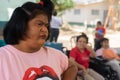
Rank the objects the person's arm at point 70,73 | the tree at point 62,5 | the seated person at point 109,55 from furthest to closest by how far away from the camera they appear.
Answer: the tree at point 62,5
the seated person at point 109,55
the person's arm at point 70,73

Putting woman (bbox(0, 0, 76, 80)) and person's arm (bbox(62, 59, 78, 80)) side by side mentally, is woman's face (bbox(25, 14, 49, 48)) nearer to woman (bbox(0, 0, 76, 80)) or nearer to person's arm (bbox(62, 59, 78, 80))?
woman (bbox(0, 0, 76, 80))

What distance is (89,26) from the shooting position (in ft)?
56.6

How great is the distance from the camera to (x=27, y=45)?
1.32m

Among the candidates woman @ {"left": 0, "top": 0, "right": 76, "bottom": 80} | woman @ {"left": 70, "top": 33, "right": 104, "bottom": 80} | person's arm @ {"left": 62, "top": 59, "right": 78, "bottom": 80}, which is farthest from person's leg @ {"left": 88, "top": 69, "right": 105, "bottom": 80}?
woman @ {"left": 0, "top": 0, "right": 76, "bottom": 80}

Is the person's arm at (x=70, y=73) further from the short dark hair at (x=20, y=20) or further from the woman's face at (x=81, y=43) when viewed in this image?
the woman's face at (x=81, y=43)

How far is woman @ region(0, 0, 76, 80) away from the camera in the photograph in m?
1.26

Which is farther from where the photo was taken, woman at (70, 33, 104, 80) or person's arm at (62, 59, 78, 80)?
woman at (70, 33, 104, 80)

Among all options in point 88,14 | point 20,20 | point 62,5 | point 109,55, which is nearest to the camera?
point 20,20

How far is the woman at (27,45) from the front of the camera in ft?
4.14

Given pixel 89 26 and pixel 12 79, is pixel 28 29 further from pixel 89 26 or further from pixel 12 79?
pixel 89 26

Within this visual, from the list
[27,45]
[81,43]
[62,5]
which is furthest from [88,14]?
[27,45]

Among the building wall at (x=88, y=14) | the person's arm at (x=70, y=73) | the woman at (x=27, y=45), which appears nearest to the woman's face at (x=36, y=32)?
the woman at (x=27, y=45)

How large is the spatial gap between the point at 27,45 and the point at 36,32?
0.25 feet

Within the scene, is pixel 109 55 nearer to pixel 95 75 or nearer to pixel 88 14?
pixel 95 75
